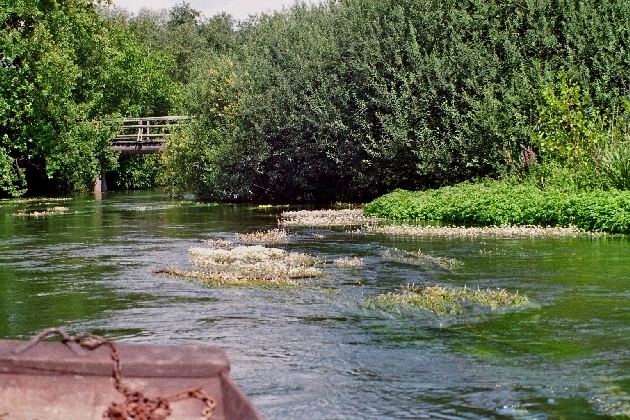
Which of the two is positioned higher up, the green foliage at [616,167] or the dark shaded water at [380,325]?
the green foliage at [616,167]

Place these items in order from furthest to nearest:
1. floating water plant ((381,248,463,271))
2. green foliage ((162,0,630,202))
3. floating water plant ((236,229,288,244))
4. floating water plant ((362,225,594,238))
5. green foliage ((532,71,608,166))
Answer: green foliage ((162,0,630,202)), green foliage ((532,71,608,166)), floating water plant ((236,229,288,244)), floating water plant ((362,225,594,238)), floating water plant ((381,248,463,271))

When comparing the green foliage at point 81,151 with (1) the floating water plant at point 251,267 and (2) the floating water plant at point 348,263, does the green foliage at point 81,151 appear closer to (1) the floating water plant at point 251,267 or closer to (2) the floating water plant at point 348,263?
(1) the floating water plant at point 251,267

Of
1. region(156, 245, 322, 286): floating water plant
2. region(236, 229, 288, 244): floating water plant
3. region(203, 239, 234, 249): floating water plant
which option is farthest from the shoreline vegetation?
region(156, 245, 322, 286): floating water plant

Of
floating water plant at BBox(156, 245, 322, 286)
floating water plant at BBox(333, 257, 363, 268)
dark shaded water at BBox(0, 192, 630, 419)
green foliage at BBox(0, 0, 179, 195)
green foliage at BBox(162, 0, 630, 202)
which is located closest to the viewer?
dark shaded water at BBox(0, 192, 630, 419)

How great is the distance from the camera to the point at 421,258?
18.2 meters

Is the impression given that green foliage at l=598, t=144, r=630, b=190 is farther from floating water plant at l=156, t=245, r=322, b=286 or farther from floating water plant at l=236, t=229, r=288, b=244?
floating water plant at l=156, t=245, r=322, b=286

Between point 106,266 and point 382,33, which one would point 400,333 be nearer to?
point 106,266

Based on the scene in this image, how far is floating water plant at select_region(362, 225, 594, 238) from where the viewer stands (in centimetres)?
2144

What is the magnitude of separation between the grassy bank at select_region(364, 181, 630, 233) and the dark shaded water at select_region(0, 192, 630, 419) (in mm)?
1387

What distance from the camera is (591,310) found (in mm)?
12367

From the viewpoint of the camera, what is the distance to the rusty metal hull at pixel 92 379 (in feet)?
20.1

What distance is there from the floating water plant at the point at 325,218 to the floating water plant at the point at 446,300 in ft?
Result: 43.1

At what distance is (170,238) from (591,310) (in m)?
13.8

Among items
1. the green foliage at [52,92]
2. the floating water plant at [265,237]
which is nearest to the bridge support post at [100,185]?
the green foliage at [52,92]
